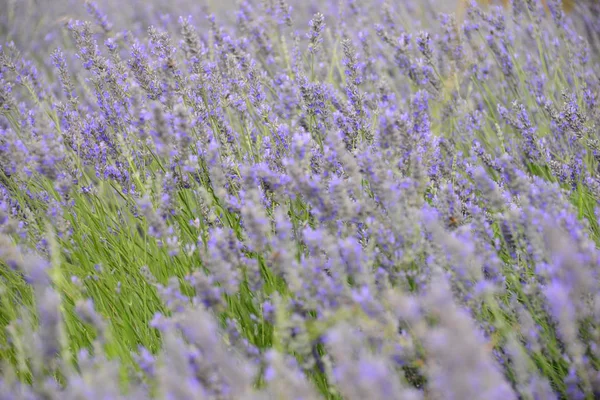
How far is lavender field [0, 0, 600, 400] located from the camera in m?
1.34

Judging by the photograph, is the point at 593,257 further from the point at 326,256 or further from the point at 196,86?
the point at 196,86

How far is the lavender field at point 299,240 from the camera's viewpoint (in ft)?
4.39

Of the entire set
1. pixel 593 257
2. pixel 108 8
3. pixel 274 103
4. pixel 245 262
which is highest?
pixel 593 257

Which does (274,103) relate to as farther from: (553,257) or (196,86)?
(553,257)

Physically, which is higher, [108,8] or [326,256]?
[326,256]

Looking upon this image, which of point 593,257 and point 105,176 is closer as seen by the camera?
point 593,257

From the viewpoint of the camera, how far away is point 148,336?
212cm

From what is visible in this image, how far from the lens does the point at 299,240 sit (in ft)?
6.86

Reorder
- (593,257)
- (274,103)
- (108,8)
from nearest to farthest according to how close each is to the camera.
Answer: (593,257) → (274,103) → (108,8)

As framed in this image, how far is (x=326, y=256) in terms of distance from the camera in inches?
77.4

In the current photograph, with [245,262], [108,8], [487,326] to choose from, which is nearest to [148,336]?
[245,262]

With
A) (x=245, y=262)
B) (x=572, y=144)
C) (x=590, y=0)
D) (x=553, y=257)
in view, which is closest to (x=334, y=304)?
(x=245, y=262)

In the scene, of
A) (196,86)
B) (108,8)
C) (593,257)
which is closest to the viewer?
(593,257)

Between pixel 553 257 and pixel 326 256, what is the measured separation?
70cm
